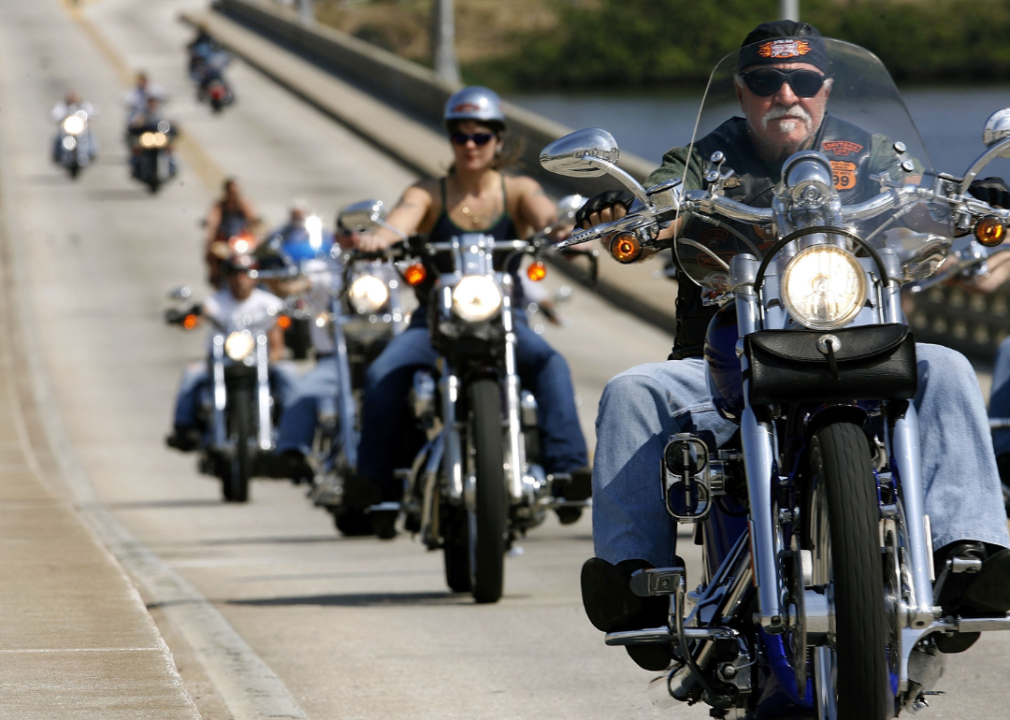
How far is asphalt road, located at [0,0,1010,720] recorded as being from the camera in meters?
6.43

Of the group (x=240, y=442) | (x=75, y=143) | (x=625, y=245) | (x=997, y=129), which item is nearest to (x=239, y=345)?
(x=240, y=442)

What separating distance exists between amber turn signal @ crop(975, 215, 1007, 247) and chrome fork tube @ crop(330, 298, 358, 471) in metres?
6.59

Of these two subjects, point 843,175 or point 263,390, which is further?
point 263,390

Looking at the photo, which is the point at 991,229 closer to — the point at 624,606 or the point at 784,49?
the point at 784,49

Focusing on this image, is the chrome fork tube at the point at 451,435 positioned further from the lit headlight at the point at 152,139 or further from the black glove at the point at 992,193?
the lit headlight at the point at 152,139

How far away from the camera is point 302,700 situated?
615cm

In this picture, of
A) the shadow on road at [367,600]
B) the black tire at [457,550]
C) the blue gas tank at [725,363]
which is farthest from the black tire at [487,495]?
the blue gas tank at [725,363]

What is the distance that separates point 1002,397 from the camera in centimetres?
901

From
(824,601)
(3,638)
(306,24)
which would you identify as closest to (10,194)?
(306,24)

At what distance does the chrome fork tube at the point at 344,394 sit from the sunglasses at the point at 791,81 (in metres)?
6.44

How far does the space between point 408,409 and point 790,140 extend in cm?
425

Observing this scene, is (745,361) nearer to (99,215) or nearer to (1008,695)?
(1008,695)

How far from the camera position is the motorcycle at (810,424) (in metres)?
4.20

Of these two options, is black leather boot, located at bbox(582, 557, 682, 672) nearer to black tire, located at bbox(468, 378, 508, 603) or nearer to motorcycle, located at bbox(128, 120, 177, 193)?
black tire, located at bbox(468, 378, 508, 603)
